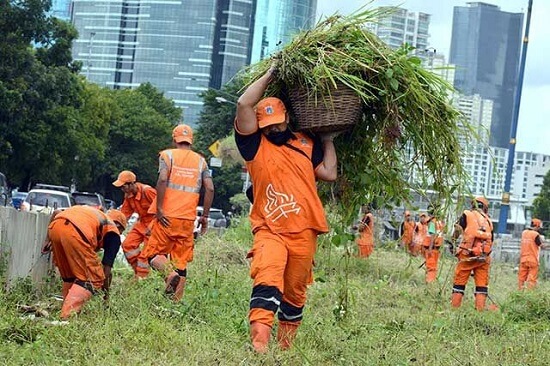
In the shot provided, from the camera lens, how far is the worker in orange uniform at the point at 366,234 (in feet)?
28.9

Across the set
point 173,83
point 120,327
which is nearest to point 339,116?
point 120,327

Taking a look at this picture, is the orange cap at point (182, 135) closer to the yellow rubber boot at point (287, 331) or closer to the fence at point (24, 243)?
the fence at point (24, 243)

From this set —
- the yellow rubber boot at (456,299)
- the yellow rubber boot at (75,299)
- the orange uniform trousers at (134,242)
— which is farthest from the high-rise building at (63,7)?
the yellow rubber boot at (75,299)

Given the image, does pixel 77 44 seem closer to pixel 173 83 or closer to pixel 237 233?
pixel 173 83

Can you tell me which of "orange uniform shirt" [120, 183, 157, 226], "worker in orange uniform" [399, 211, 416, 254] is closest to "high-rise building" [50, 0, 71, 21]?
"worker in orange uniform" [399, 211, 416, 254]

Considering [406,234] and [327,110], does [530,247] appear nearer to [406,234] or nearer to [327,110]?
[406,234]

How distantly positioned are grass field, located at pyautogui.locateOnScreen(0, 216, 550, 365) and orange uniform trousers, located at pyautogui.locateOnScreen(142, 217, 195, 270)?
13.2 inches

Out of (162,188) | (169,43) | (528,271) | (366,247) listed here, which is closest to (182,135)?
(162,188)

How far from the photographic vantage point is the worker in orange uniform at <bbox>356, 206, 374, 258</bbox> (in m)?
8.82

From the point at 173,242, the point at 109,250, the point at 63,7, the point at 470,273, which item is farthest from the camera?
the point at 63,7

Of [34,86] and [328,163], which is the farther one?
[34,86]

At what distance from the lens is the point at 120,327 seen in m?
6.82

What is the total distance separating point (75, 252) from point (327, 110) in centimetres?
251

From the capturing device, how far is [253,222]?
23.4 feet
